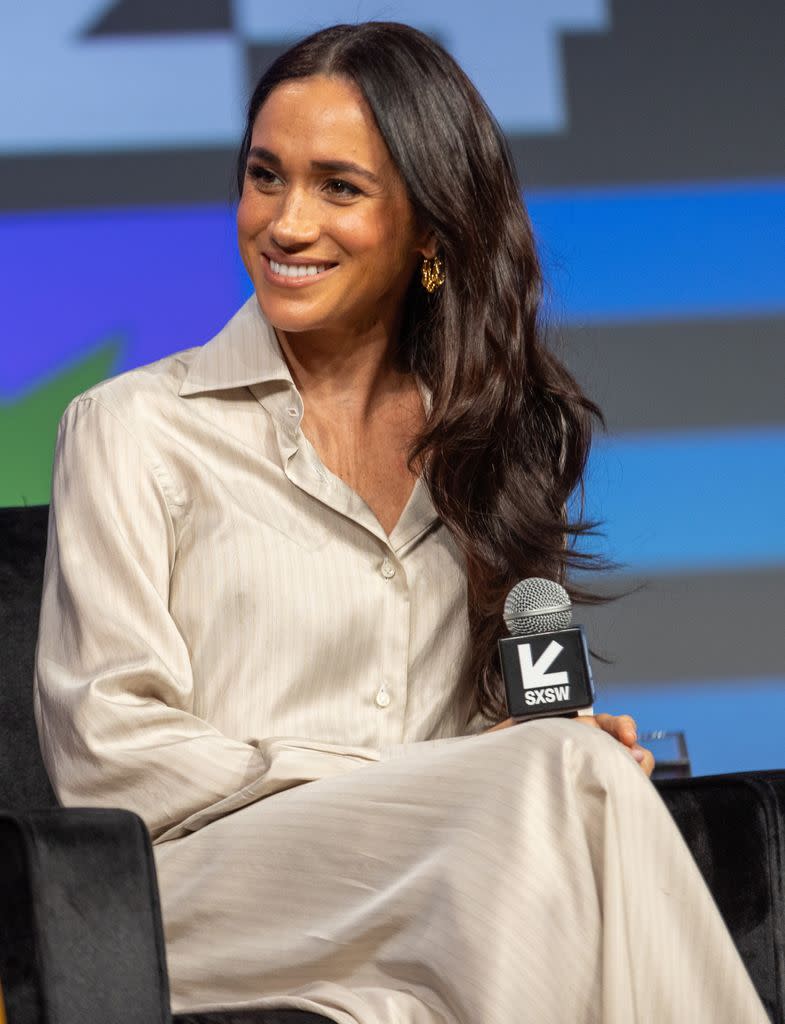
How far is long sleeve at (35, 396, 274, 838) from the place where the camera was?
6.08 feet

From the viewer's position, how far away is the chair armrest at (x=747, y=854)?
1864 mm

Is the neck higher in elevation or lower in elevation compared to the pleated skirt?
higher

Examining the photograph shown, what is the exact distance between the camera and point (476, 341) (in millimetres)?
2254

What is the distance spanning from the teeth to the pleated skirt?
0.63 meters

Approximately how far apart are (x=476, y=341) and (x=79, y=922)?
41.2 inches

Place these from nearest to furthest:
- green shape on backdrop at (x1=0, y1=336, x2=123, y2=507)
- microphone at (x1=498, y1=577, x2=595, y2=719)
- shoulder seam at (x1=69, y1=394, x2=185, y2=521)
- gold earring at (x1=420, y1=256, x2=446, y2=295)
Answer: microphone at (x1=498, y1=577, x2=595, y2=719)
shoulder seam at (x1=69, y1=394, x2=185, y2=521)
gold earring at (x1=420, y1=256, x2=446, y2=295)
green shape on backdrop at (x1=0, y1=336, x2=123, y2=507)

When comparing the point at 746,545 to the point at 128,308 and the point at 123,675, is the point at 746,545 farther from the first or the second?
the point at 123,675

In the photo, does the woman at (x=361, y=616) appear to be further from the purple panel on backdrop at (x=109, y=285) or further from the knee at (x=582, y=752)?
the purple panel on backdrop at (x=109, y=285)

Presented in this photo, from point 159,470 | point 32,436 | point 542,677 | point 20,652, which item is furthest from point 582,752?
point 32,436

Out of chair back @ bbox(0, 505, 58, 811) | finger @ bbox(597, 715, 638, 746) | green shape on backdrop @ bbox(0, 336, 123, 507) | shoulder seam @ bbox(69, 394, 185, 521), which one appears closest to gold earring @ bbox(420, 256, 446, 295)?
shoulder seam @ bbox(69, 394, 185, 521)

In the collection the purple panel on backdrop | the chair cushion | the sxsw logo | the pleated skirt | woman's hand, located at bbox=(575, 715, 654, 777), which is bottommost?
the chair cushion

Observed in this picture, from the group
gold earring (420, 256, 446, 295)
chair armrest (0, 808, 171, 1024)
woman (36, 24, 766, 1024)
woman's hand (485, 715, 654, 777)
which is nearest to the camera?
chair armrest (0, 808, 171, 1024)

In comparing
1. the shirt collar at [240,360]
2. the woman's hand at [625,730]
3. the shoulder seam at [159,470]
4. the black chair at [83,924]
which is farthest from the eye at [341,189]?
the black chair at [83,924]

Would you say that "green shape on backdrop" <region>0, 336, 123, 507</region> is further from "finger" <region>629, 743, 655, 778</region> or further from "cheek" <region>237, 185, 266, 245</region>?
"finger" <region>629, 743, 655, 778</region>
